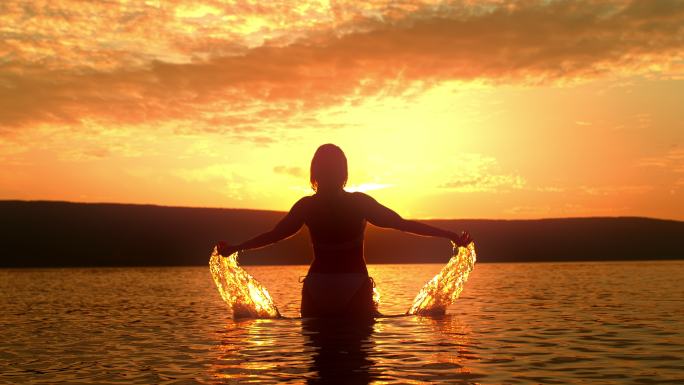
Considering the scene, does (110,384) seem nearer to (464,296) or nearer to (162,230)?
(464,296)

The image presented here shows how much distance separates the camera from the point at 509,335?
48.5ft

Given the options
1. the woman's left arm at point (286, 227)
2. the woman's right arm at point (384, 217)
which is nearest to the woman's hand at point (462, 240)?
the woman's right arm at point (384, 217)

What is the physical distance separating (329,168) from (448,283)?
4.56 metres

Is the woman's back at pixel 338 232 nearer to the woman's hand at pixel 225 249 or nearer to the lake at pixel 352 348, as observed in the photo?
the lake at pixel 352 348

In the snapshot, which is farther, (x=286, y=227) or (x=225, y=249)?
(x=225, y=249)

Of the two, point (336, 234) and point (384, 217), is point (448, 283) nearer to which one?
point (384, 217)

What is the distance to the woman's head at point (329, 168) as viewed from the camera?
12.2 m

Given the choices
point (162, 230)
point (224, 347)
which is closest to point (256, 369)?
point (224, 347)

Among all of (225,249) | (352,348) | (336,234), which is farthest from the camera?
(225,249)

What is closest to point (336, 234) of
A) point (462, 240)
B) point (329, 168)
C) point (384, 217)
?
point (384, 217)

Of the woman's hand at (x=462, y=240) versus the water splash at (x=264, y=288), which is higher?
the woman's hand at (x=462, y=240)

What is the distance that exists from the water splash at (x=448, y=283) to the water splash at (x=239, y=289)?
308cm

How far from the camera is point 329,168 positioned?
1231 cm

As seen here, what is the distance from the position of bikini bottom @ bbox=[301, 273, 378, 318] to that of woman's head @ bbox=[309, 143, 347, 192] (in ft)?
4.61
